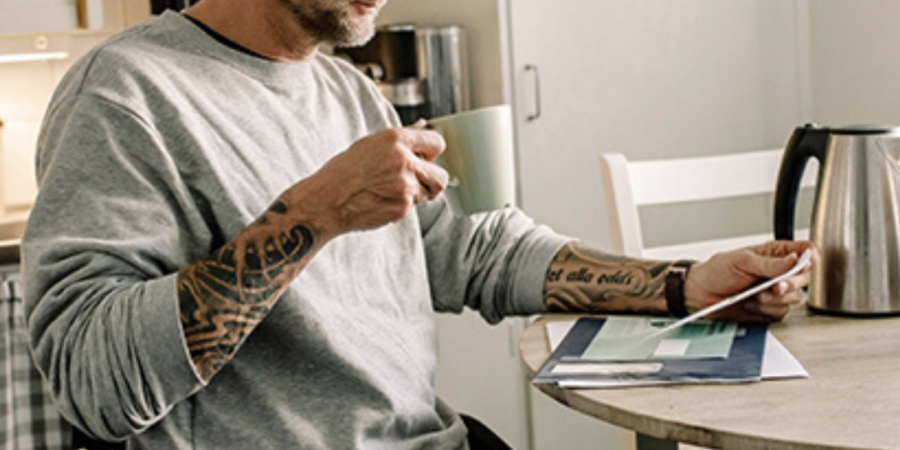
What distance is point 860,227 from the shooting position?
5.05 feet

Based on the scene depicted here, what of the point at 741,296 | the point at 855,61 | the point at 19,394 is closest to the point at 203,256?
the point at 741,296

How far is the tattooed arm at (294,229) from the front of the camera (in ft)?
4.00

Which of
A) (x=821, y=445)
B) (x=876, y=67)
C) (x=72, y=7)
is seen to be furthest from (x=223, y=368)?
(x=876, y=67)

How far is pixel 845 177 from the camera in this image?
1.55 metres

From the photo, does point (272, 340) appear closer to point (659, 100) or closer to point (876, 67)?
point (659, 100)

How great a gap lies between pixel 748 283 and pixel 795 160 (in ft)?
0.65

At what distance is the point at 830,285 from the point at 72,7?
1.81 m

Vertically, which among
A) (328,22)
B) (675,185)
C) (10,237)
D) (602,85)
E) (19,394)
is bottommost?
(19,394)

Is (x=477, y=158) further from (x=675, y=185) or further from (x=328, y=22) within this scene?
(x=675, y=185)

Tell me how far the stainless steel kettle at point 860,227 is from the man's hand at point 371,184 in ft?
1.80

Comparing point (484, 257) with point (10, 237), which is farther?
point (10, 237)

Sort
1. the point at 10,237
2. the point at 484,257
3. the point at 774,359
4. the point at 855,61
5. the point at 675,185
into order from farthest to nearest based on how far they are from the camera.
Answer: the point at 855,61
the point at 10,237
the point at 675,185
the point at 484,257
the point at 774,359

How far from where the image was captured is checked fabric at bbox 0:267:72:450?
2451 mm

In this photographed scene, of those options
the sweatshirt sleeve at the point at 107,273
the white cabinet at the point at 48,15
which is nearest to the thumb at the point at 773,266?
the sweatshirt sleeve at the point at 107,273
